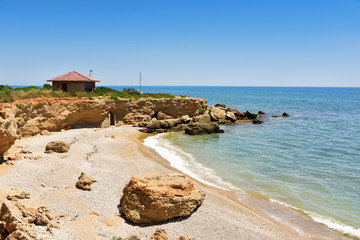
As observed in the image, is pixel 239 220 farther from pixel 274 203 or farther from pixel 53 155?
pixel 53 155

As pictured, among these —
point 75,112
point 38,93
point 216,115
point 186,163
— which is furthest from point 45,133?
point 216,115

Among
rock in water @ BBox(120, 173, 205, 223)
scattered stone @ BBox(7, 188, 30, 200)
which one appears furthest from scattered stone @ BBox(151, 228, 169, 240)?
scattered stone @ BBox(7, 188, 30, 200)

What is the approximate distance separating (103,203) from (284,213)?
10.6 metres

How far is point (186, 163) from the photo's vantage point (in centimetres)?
2405

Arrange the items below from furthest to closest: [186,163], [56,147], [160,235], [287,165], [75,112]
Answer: [75,112]
[186,163]
[287,165]
[56,147]
[160,235]

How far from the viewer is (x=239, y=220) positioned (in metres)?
13.6

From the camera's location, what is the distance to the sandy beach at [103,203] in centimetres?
1171

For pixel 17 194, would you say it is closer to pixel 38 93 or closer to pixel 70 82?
pixel 38 93

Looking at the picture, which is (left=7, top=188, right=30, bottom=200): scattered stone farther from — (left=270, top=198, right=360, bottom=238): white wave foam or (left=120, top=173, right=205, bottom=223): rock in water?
(left=270, top=198, right=360, bottom=238): white wave foam

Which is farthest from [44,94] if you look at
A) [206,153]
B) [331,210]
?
[331,210]

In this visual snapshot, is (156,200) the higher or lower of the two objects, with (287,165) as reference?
higher

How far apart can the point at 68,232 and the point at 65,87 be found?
34.8 meters

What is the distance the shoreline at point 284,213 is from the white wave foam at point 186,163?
686 millimetres

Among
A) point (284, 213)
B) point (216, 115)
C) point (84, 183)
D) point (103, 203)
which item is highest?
point (216, 115)
